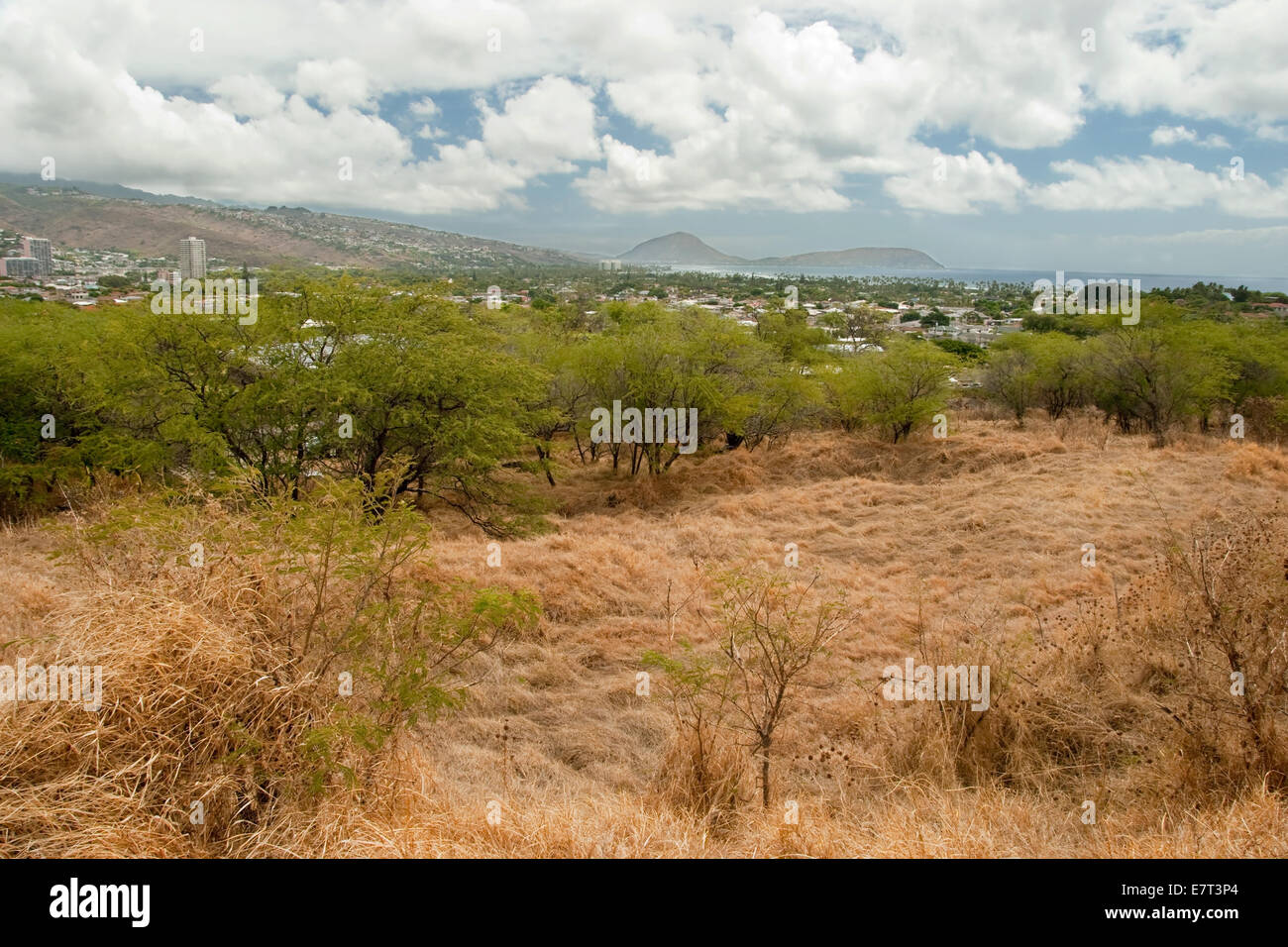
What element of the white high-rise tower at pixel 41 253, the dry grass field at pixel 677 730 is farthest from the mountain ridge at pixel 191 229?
the dry grass field at pixel 677 730

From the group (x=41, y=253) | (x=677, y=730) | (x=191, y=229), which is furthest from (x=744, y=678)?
(x=191, y=229)

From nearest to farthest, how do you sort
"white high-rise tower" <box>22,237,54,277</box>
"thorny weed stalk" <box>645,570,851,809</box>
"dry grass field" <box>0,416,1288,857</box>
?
1. "dry grass field" <box>0,416,1288,857</box>
2. "thorny weed stalk" <box>645,570,851,809</box>
3. "white high-rise tower" <box>22,237,54,277</box>

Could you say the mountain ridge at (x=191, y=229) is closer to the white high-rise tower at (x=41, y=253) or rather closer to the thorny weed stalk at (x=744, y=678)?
the white high-rise tower at (x=41, y=253)

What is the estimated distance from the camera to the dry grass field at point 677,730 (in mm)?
3328

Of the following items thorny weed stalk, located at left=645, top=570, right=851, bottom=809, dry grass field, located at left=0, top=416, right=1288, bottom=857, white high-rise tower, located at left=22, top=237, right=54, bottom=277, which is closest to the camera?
dry grass field, located at left=0, top=416, right=1288, bottom=857

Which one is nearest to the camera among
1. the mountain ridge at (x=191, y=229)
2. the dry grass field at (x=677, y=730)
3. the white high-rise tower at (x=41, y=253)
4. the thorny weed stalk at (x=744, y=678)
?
the dry grass field at (x=677, y=730)

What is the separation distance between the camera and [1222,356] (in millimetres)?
26859

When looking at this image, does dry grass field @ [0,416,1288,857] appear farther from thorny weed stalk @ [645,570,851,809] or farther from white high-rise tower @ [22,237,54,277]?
white high-rise tower @ [22,237,54,277]

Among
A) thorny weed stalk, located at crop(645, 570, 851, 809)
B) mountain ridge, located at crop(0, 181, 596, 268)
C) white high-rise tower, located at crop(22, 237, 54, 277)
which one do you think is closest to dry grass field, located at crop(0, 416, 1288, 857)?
thorny weed stalk, located at crop(645, 570, 851, 809)

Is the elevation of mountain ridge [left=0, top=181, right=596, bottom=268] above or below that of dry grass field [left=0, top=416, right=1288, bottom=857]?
above

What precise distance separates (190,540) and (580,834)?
9.93 ft

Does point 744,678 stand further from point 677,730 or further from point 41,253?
point 41,253

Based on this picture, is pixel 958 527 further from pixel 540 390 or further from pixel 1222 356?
pixel 1222 356

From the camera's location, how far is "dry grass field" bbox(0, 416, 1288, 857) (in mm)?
3328
